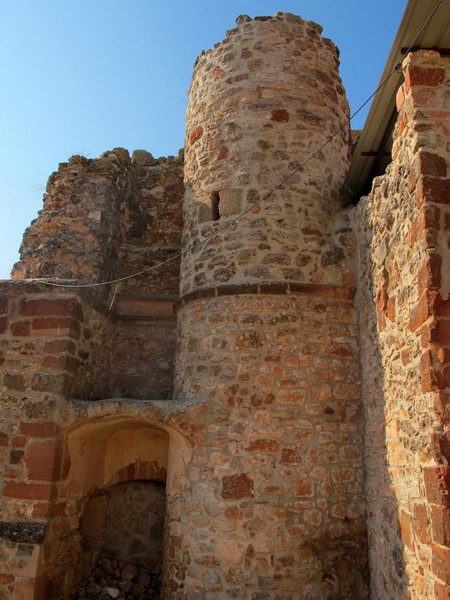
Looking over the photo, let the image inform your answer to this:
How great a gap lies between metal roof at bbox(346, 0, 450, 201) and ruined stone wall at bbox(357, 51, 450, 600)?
0.17 m

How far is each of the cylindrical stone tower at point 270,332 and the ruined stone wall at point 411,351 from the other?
373 millimetres

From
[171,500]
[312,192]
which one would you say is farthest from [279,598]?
[312,192]

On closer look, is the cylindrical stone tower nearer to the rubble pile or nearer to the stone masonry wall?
the stone masonry wall

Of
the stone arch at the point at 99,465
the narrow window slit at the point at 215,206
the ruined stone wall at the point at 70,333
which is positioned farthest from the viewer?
the narrow window slit at the point at 215,206

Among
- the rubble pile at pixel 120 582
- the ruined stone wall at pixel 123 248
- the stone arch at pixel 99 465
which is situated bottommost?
the rubble pile at pixel 120 582

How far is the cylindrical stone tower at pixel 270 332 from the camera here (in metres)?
4.57

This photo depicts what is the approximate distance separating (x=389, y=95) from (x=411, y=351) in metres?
2.38

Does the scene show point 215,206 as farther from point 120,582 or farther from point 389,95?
point 120,582

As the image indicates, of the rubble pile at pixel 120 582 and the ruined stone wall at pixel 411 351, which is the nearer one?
the ruined stone wall at pixel 411 351

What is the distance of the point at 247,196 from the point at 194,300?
1.24 m

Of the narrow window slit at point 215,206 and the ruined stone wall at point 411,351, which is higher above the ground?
the narrow window slit at point 215,206

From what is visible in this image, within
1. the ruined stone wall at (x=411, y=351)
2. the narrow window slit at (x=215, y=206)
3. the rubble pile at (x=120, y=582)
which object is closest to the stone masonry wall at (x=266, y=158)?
the narrow window slit at (x=215, y=206)

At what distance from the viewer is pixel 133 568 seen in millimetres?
5734

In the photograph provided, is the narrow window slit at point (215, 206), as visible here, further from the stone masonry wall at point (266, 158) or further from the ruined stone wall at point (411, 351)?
the ruined stone wall at point (411, 351)
